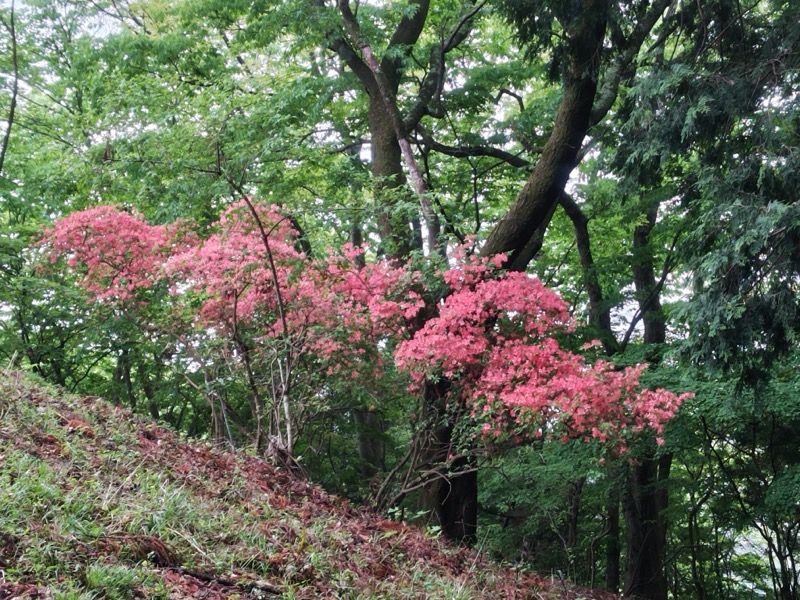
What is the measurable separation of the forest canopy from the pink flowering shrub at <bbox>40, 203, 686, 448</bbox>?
3 cm

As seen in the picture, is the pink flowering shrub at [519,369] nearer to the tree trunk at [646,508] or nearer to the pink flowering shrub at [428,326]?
the pink flowering shrub at [428,326]

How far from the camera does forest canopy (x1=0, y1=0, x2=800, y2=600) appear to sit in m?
5.74

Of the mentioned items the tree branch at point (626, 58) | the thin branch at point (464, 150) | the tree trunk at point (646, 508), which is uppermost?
the tree branch at point (626, 58)

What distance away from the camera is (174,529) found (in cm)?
318

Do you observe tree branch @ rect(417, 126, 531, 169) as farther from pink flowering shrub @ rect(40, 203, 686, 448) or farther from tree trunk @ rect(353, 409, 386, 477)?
tree trunk @ rect(353, 409, 386, 477)

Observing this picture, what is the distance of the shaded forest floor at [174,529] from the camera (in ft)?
8.84

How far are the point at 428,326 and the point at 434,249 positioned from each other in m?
0.92

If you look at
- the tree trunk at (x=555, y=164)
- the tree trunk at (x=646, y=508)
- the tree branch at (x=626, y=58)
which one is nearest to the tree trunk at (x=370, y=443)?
the tree trunk at (x=646, y=508)

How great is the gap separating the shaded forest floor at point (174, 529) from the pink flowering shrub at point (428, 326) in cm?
122

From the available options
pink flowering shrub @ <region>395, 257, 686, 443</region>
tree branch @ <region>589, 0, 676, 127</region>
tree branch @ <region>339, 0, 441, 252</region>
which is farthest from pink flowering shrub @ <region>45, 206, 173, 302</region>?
tree branch @ <region>589, 0, 676, 127</region>

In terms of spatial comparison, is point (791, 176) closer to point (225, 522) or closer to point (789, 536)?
point (225, 522)

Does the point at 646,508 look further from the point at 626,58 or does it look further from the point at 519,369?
the point at 626,58

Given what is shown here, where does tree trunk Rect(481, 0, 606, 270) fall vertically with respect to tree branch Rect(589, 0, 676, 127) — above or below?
below

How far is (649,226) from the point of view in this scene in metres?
10.7
